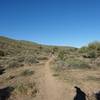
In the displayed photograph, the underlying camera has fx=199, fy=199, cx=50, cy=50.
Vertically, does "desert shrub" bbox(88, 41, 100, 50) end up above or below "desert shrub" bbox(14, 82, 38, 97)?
above

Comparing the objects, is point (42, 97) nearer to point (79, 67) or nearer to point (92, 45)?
point (79, 67)

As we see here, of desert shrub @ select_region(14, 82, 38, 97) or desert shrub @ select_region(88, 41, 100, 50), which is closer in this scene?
desert shrub @ select_region(14, 82, 38, 97)

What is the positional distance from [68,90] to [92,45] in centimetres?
4841

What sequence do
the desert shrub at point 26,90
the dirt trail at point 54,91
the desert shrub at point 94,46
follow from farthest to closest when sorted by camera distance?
the desert shrub at point 94,46 < the desert shrub at point 26,90 < the dirt trail at point 54,91

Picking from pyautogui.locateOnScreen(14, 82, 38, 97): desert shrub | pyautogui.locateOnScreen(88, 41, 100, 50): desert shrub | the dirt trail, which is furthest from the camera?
pyautogui.locateOnScreen(88, 41, 100, 50): desert shrub

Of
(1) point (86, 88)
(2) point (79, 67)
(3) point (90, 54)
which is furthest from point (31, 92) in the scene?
(3) point (90, 54)

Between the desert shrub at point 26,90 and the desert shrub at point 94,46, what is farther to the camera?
the desert shrub at point 94,46

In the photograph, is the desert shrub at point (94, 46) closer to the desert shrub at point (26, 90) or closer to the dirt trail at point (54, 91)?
the dirt trail at point (54, 91)

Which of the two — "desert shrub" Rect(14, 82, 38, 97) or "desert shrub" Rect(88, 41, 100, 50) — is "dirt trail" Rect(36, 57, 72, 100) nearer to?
"desert shrub" Rect(14, 82, 38, 97)

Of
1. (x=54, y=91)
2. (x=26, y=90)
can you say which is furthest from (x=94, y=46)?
(x=26, y=90)

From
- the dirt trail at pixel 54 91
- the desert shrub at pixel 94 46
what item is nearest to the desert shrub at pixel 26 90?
the dirt trail at pixel 54 91

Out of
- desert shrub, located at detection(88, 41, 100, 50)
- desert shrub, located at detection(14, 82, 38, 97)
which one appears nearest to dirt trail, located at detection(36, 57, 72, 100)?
desert shrub, located at detection(14, 82, 38, 97)

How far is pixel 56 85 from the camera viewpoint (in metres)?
16.4

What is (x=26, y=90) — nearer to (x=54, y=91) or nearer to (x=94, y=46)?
(x=54, y=91)
